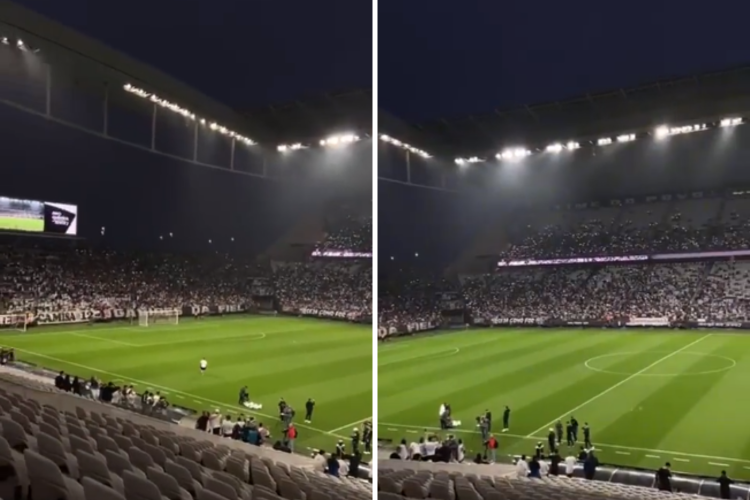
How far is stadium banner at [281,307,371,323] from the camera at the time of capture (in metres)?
4.51

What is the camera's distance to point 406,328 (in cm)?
457

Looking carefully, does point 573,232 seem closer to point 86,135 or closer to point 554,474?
point 554,474

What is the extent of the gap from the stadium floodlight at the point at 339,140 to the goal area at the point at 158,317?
2.65 m

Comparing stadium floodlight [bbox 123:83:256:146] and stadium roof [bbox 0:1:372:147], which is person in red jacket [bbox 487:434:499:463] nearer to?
stadium roof [bbox 0:1:372:147]

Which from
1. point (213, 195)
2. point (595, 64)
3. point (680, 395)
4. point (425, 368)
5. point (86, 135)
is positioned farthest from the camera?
point (86, 135)

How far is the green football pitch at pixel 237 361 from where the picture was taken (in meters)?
4.82

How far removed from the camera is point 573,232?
4125mm

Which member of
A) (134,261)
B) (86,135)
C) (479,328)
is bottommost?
(479,328)

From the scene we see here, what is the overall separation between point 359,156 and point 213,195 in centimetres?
196

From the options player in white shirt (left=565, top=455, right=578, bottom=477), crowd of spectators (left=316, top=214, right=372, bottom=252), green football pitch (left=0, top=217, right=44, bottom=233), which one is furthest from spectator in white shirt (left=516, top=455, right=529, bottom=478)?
green football pitch (left=0, top=217, right=44, bottom=233)

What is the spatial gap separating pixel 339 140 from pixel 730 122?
2490mm

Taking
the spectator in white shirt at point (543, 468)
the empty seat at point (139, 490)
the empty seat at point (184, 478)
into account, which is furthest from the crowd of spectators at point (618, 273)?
the empty seat at point (139, 490)

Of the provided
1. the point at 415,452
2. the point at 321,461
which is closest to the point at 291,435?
the point at 321,461

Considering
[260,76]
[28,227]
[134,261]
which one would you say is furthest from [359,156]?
[28,227]
